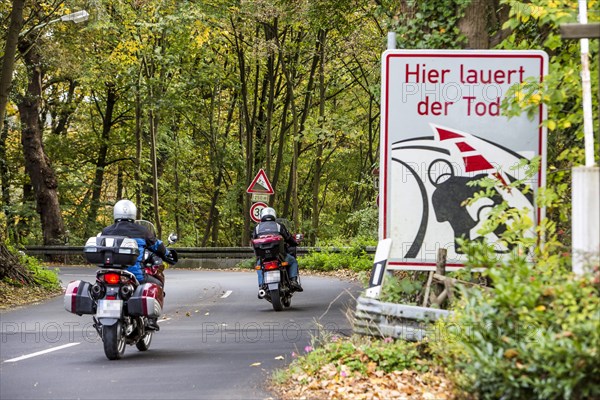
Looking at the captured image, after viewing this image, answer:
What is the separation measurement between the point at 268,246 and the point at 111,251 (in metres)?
6.59

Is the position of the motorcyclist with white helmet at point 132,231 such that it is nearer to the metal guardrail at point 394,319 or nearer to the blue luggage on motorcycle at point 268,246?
the metal guardrail at point 394,319

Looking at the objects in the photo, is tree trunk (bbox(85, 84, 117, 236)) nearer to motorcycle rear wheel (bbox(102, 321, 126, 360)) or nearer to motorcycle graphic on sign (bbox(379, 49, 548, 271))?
motorcycle rear wheel (bbox(102, 321, 126, 360))

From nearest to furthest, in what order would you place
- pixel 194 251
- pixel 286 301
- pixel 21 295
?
pixel 286 301 < pixel 21 295 < pixel 194 251

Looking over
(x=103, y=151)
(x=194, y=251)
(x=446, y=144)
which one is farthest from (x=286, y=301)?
(x=103, y=151)

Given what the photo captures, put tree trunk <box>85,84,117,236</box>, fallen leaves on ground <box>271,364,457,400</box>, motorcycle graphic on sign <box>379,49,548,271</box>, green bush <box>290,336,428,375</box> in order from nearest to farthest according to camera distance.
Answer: fallen leaves on ground <box>271,364,457,400</box>, green bush <box>290,336,428,375</box>, motorcycle graphic on sign <box>379,49,548,271</box>, tree trunk <box>85,84,117,236</box>

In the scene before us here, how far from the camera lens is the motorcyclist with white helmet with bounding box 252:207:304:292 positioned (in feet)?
57.6

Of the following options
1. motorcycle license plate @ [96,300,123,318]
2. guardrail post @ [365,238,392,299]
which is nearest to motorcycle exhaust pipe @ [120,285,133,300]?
motorcycle license plate @ [96,300,123,318]

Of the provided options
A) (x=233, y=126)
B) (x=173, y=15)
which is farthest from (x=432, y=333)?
(x=233, y=126)

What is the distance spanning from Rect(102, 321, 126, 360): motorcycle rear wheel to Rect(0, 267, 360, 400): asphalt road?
0.34ft

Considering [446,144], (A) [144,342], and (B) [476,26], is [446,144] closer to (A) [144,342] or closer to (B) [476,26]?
(B) [476,26]

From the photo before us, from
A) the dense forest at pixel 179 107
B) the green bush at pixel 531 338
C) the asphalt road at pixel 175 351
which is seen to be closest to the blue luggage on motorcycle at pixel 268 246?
the asphalt road at pixel 175 351

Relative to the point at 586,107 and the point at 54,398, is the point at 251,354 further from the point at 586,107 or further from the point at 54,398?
the point at 586,107

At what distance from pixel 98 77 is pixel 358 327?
30.3 meters

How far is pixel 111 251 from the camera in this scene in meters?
11.0
